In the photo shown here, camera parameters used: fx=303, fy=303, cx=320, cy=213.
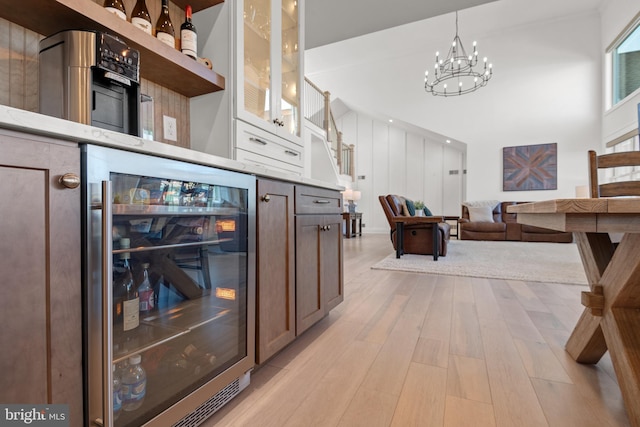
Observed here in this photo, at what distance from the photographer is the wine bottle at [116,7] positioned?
115 centimetres

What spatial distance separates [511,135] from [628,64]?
221 cm

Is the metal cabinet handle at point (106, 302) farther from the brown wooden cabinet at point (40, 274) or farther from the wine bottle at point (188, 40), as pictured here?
the wine bottle at point (188, 40)

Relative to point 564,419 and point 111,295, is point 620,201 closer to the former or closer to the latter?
point 564,419

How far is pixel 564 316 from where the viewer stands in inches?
77.5

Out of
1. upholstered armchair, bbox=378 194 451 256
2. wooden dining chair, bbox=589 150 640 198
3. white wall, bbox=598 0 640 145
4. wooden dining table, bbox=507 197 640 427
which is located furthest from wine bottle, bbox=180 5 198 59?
white wall, bbox=598 0 640 145

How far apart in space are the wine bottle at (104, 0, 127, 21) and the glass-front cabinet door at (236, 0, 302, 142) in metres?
0.53

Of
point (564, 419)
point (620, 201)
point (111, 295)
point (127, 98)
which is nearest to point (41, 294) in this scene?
point (111, 295)

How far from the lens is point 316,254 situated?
1.69 m

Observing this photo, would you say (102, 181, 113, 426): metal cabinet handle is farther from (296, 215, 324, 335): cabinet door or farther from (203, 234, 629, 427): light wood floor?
(296, 215, 324, 335): cabinet door

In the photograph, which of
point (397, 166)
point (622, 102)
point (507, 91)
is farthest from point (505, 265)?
point (397, 166)

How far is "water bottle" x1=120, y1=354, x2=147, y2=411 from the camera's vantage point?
791mm

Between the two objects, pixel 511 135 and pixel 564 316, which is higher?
pixel 511 135

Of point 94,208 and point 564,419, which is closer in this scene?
point 94,208

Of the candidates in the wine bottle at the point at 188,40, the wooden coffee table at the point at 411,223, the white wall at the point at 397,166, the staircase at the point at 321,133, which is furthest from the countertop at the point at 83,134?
the white wall at the point at 397,166
